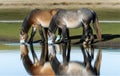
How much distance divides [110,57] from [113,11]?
24.5m

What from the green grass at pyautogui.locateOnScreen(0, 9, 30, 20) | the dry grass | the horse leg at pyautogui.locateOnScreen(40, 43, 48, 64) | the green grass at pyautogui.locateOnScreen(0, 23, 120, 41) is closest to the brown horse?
the horse leg at pyautogui.locateOnScreen(40, 43, 48, 64)

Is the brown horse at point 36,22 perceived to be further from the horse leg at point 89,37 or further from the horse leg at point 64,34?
the horse leg at point 89,37

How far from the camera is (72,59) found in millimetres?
24281

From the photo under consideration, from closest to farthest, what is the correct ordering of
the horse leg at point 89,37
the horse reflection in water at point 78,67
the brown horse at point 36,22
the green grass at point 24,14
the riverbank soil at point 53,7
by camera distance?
1. the horse reflection in water at point 78,67
2. the horse leg at point 89,37
3. the brown horse at point 36,22
4. the riverbank soil at point 53,7
5. the green grass at point 24,14

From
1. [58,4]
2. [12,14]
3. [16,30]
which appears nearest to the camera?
[16,30]

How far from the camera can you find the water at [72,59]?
21.5 meters

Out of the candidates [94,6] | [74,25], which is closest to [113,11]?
[94,6]

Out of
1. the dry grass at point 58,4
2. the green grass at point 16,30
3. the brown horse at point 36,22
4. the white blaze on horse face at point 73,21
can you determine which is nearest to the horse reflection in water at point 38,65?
the white blaze on horse face at point 73,21

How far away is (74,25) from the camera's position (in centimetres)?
2928

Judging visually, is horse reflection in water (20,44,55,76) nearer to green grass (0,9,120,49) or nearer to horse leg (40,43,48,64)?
horse leg (40,43,48,64)

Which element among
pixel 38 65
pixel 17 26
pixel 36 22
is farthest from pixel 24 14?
pixel 38 65

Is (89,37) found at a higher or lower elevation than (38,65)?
lower

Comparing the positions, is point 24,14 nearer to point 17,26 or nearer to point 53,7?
point 53,7

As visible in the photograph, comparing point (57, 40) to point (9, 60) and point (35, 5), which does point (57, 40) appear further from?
point (35, 5)
